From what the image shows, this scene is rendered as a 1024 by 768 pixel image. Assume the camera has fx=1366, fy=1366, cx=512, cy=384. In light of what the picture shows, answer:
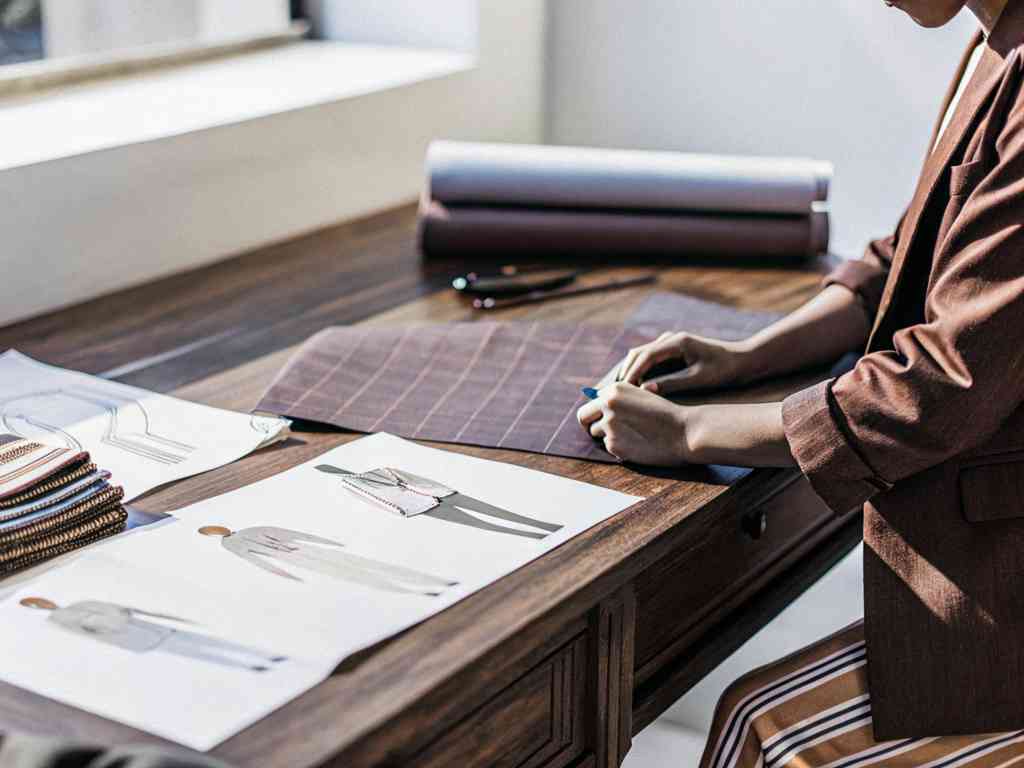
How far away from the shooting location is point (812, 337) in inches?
53.6

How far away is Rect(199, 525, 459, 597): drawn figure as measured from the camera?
35.8 inches

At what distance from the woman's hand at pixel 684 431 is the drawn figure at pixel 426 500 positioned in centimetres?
15

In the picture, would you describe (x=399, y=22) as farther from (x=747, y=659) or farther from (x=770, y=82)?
(x=747, y=659)

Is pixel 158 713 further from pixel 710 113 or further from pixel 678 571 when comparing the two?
pixel 710 113

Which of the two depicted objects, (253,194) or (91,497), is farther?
(253,194)

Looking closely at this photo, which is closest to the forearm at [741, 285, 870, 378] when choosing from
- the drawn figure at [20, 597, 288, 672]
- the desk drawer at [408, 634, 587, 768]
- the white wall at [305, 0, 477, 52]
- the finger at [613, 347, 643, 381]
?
the finger at [613, 347, 643, 381]

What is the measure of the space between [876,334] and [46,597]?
2.29 feet

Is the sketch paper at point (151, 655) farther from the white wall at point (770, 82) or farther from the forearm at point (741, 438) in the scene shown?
the white wall at point (770, 82)

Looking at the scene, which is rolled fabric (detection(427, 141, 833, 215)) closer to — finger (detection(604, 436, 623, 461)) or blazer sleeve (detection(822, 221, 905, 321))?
blazer sleeve (detection(822, 221, 905, 321))

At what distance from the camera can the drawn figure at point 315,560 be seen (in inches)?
35.8

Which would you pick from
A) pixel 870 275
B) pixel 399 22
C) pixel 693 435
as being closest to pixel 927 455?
pixel 693 435

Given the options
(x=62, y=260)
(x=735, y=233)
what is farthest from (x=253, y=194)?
(x=735, y=233)

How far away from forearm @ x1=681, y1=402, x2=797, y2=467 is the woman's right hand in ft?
0.48

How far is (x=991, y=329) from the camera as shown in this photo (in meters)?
0.99
